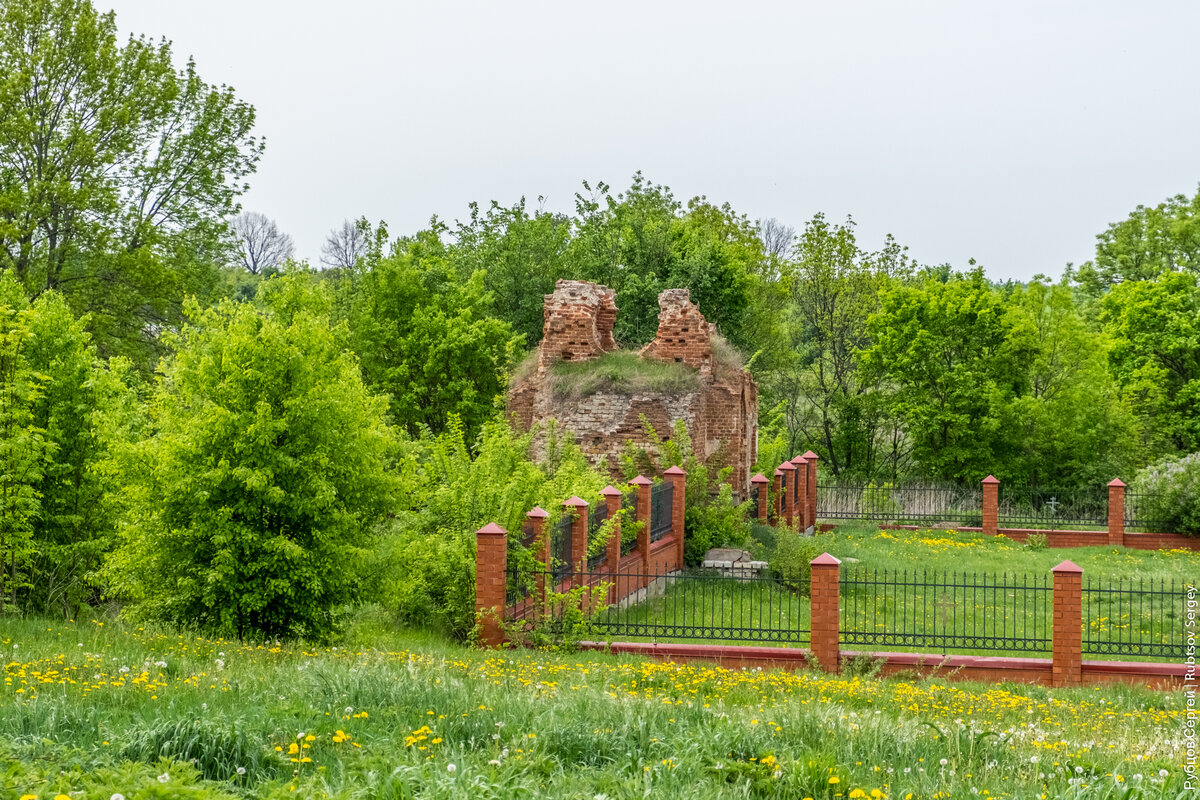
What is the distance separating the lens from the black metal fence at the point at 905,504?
31016 mm

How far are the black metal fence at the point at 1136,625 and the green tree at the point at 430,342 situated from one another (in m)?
18.1

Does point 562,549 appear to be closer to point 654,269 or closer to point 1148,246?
point 654,269

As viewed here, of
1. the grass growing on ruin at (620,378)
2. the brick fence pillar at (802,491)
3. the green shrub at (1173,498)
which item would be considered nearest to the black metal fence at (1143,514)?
the green shrub at (1173,498)

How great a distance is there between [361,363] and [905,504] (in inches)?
674

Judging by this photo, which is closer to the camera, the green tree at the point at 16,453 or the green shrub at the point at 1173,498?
the green tree at the point at 16,453

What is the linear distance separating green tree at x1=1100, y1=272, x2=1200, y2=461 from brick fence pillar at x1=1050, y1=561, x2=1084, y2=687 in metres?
26.2

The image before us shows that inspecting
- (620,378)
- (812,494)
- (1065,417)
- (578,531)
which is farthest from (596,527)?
(1065,417)

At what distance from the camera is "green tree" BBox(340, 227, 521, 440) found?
32219mm

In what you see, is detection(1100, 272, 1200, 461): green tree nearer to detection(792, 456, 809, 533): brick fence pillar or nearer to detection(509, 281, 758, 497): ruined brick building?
detection(792, 456, 809, 533): brick fence pillar

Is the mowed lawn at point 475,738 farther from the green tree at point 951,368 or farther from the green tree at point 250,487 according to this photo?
the green tree at point 951,368

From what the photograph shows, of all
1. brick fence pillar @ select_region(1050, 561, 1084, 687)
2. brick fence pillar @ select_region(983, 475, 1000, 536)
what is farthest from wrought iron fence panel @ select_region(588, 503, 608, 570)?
brick fence pillar @ select_region(983, 475, 1000, 536)

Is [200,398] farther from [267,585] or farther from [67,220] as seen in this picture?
[67,220]

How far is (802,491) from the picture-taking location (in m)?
29.5

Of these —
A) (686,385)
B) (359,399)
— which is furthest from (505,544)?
(686,385)
